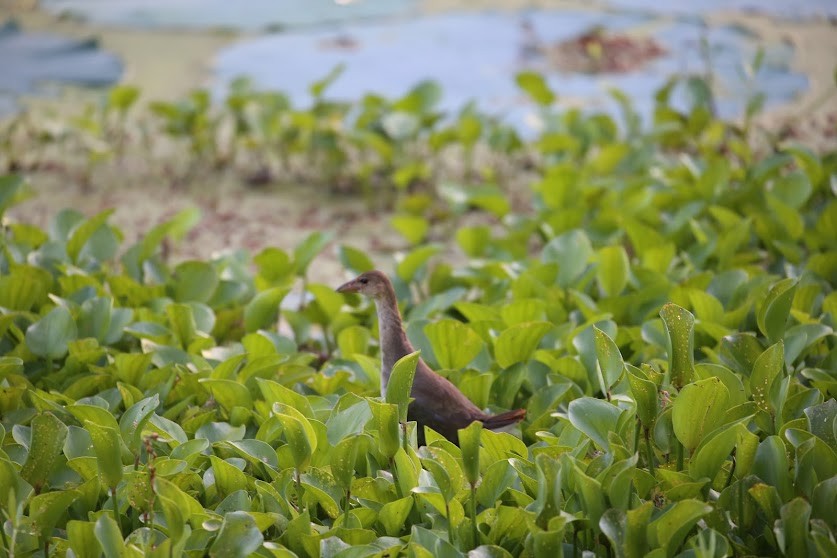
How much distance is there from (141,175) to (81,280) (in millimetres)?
2325

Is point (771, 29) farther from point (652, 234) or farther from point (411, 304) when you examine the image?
point (411, 304)

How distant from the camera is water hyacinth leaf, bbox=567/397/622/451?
2287 millimetres

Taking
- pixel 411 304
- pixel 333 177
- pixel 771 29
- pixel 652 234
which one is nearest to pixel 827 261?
pixel 652 234

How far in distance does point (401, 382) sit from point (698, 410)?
648 millimetres

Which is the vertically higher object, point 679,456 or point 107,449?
point 107,449

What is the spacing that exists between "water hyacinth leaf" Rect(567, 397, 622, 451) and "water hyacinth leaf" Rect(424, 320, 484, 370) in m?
0.64

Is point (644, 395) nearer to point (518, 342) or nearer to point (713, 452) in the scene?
point (713, 452)

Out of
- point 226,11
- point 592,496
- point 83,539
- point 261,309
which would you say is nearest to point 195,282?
point 261,309

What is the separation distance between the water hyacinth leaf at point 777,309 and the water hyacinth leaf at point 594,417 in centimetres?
61

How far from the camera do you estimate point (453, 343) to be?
2.94m

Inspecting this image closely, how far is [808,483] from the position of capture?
7.10 feet

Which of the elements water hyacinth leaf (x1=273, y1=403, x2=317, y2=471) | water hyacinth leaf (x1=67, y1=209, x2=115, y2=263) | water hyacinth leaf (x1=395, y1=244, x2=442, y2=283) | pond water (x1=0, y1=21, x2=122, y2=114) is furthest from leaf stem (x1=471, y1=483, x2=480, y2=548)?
pond water (x1=0, y1=21, x2=122, y2=114)

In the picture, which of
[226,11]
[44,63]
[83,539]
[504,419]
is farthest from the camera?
[226,11]

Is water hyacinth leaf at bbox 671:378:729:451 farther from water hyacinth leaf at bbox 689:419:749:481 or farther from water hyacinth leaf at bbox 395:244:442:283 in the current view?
water hyacinth leaf at bbox 395:244:442:283
